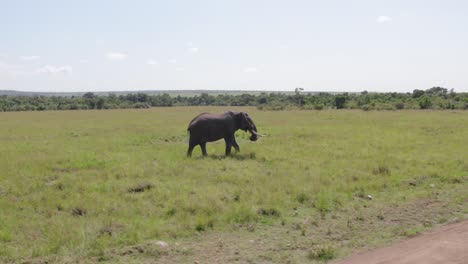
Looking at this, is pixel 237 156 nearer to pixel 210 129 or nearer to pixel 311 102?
pixel 210 129

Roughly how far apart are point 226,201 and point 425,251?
5.04 metres

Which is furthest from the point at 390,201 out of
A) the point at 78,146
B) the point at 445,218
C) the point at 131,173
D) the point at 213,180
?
the point at 78,146

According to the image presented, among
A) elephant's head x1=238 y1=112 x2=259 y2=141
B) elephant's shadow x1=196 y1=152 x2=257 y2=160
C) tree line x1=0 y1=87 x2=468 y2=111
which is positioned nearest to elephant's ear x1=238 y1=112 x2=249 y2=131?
elephant's head x1=238 y1=112 x2=259 y2=141

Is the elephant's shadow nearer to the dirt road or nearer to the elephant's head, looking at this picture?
the elephant's head

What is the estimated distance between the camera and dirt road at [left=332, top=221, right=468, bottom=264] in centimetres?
650

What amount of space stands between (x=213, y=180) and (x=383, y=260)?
23.9ft

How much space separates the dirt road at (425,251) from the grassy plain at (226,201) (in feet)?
1.39

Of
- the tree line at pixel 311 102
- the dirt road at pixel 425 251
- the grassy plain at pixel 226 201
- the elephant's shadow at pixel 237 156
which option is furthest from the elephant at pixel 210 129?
the tree line at pixel 311 102

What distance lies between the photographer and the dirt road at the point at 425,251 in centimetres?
650

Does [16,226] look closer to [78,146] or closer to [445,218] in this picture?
[445,218]

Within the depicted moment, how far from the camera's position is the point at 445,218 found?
368 inches

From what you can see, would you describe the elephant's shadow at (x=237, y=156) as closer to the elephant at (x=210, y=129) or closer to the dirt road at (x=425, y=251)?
the elephant at (x=210, y=129)

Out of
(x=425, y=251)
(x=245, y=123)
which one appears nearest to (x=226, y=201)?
(x=425, y=251)

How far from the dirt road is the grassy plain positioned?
423 millimetres
